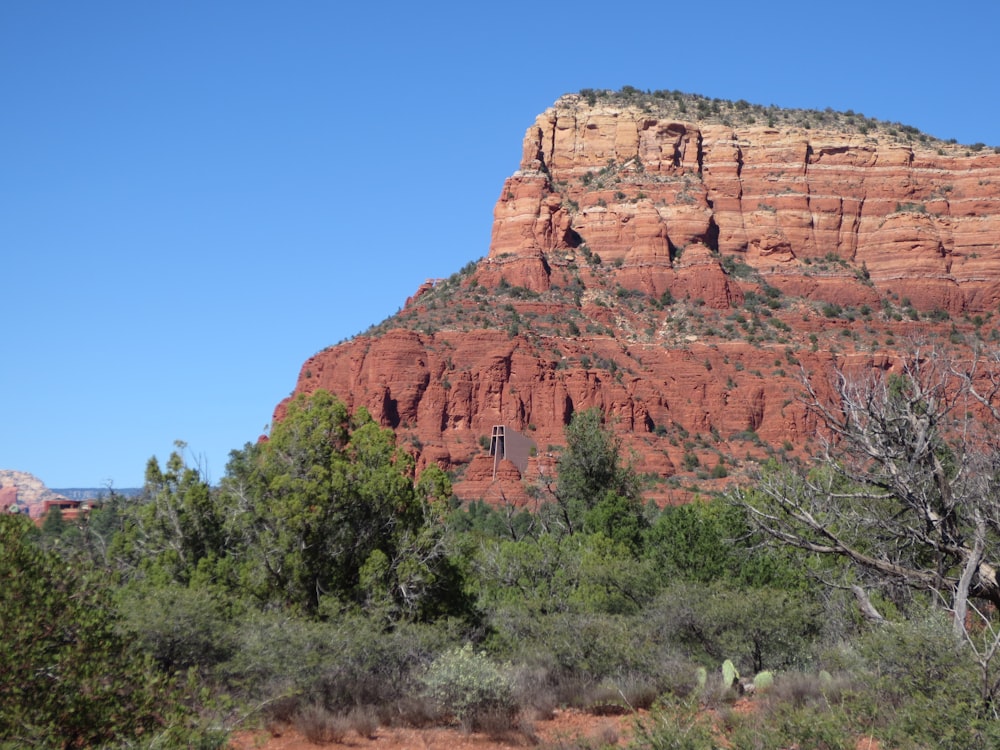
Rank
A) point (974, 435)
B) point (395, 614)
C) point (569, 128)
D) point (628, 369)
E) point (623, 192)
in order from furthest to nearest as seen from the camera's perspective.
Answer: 1. point (569, 128)
2. point (623, 192)
3. point (628, 369)
4. point (395, 614)
5. point (974, 435)

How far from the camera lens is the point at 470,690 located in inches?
686

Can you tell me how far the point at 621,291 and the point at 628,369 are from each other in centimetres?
985

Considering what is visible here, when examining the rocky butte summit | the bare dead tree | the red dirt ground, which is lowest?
the red dirt ground

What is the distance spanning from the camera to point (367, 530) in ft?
72.9

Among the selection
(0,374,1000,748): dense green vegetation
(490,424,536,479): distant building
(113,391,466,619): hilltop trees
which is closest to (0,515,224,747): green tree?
(0,374,1000,748): dense green vegetation

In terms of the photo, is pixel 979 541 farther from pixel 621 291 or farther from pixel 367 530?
pixel 621 291

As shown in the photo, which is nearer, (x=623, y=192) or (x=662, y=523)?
(x=662, y=523)

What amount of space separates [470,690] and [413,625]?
3.59 meters

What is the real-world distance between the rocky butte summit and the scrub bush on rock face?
5664 centimetres

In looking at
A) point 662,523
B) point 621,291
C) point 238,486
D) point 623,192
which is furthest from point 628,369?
point 238,486

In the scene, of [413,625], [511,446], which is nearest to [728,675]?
[413,625]

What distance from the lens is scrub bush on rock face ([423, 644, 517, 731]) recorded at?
56.9 feet

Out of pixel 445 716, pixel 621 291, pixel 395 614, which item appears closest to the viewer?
pixel 445 716

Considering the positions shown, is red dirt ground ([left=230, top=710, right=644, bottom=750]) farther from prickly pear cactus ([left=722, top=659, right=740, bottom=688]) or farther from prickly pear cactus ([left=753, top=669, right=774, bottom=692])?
prickly pear cactus ([left=753, top=669, right=774, bottom=692])
